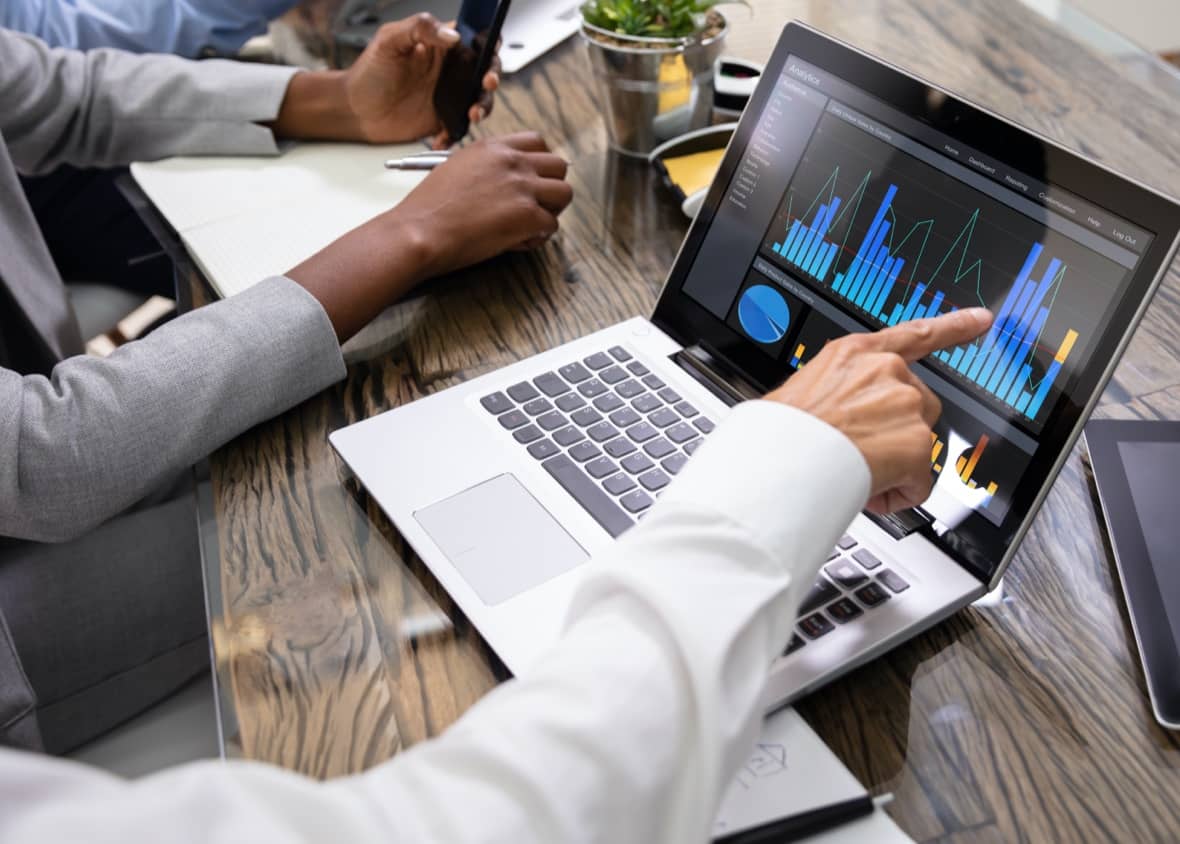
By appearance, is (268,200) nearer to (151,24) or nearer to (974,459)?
(151,24)

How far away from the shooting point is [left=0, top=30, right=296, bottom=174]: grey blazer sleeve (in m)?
1.12

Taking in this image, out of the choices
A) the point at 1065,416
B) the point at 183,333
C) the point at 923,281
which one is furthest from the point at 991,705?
the point at 183,333

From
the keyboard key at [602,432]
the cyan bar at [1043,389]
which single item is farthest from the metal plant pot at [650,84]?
the cyan bar at [1043,389]

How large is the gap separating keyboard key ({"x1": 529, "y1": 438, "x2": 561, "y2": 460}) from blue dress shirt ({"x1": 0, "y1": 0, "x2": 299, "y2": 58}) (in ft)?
3.20

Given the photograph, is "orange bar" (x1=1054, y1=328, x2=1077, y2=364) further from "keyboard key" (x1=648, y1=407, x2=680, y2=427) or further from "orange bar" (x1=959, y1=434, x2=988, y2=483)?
"keyboard key" (x1=648, y1=407, x2=680, y2=427)

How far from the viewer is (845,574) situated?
0.65 meters

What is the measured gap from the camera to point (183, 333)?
79 cm

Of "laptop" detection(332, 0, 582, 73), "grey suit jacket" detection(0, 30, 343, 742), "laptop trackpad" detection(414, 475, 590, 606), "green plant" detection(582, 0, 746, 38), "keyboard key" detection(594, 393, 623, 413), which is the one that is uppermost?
"green plant" detection(582, 0, 746, 38)

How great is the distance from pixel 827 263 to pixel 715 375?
0.41ft

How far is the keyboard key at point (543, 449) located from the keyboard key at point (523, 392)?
0.05 m

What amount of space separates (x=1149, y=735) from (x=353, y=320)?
65cm

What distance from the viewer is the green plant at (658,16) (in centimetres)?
103

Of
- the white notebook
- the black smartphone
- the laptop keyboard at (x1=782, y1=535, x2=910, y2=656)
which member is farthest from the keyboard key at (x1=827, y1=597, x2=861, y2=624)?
the black smartphone

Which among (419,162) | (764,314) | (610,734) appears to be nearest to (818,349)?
(764,314)
